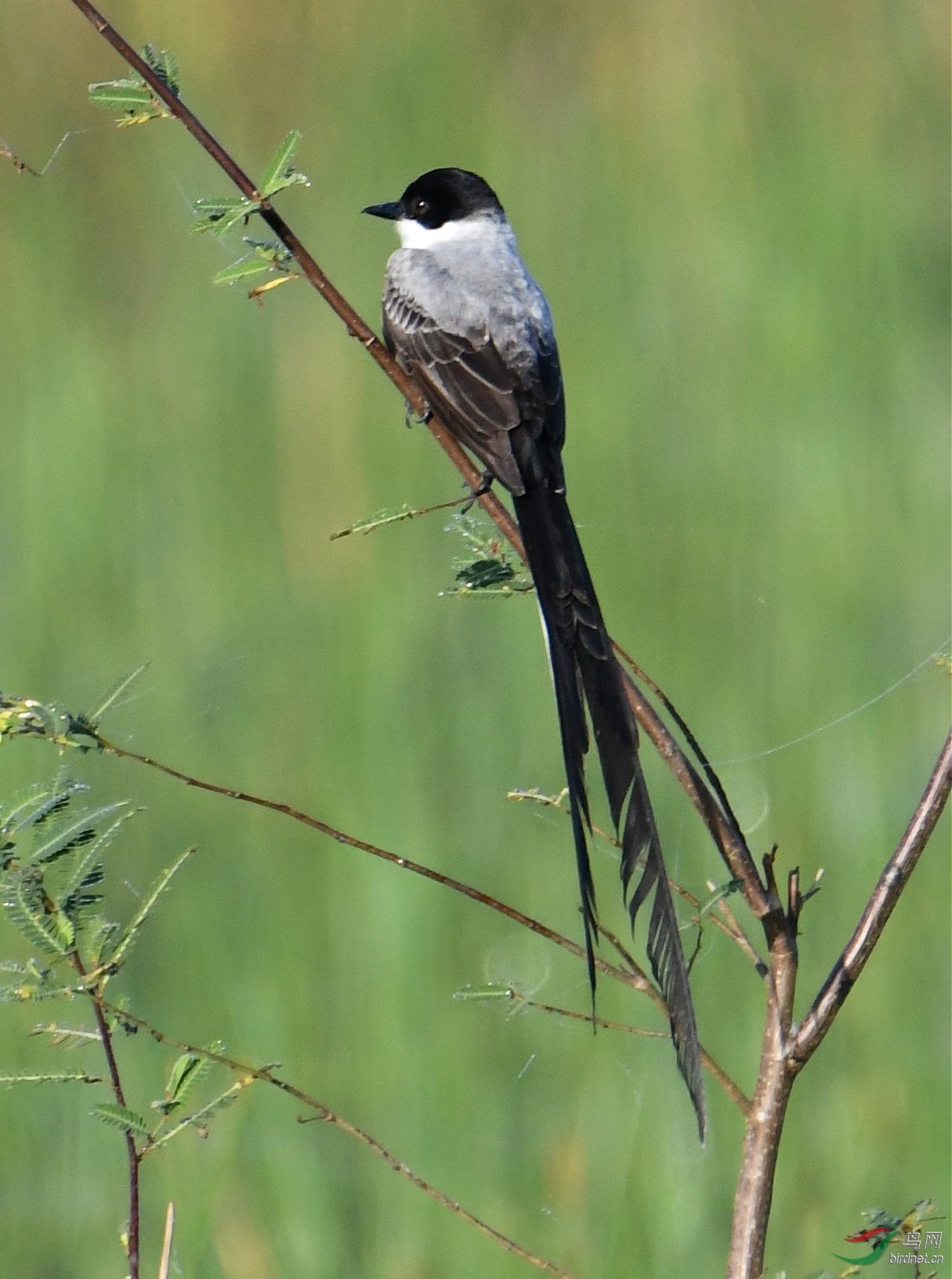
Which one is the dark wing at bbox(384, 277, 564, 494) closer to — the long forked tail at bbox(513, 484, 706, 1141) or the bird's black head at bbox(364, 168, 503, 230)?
the long forked tail at bbox(513, 484, 706, 1141)

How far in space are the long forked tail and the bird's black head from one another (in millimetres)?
1318

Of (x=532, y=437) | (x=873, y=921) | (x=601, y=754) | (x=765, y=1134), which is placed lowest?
(x=765, y=1134)

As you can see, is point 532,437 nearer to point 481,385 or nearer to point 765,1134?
point 481,385

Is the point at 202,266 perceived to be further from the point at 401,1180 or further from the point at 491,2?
the point at 401,1180

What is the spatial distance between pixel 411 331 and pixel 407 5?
243 centimetres

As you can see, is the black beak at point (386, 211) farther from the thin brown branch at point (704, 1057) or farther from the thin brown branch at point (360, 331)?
the thin brown branch at point (704, 1057)

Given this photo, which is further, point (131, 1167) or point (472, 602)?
point (472, 602)

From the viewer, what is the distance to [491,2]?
4.84 m

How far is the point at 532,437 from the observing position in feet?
8.18

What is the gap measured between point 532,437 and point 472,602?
108 centimetres

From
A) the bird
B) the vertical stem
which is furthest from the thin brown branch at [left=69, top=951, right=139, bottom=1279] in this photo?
the vertical stem

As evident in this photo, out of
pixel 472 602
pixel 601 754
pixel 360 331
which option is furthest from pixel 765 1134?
pixel 472 602

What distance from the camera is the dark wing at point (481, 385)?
8.14 feet

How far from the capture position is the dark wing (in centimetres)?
248
